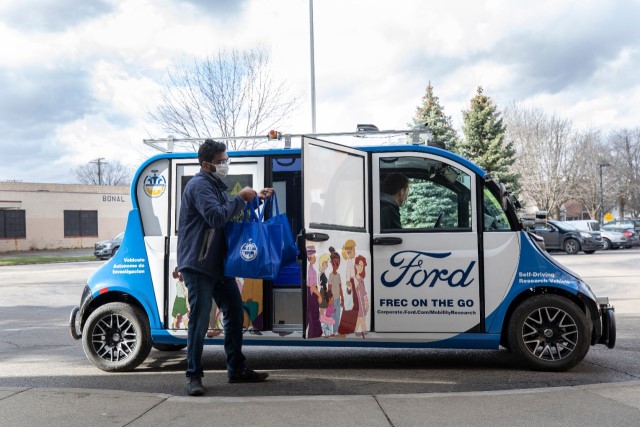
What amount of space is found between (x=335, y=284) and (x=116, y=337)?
2439mm

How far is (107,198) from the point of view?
50812mm

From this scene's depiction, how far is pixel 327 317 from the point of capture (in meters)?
5.79

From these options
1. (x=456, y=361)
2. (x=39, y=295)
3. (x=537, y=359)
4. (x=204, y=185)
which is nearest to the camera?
(x=204, y=185)

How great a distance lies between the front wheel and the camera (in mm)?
28000

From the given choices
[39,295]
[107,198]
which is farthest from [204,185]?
[107,198]

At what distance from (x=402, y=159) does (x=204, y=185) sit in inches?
82.8

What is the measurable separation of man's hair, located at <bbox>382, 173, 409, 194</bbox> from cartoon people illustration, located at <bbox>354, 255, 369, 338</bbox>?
754mm

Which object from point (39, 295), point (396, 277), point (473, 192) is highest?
point (473, 192)

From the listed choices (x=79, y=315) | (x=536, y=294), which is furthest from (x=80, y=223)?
(x=536, y=294)

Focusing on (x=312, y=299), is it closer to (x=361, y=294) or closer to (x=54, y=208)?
(x=361, y=294)

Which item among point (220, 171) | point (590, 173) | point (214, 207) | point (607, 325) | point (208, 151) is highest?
point (590, 173)

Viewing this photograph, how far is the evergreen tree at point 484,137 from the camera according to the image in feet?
140

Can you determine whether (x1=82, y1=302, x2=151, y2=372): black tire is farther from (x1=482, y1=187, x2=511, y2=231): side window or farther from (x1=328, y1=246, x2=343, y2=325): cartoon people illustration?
(x1=482, y1=187, x2=511, y2=231): side window

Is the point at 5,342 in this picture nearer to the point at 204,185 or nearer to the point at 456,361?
the point at 204,185
